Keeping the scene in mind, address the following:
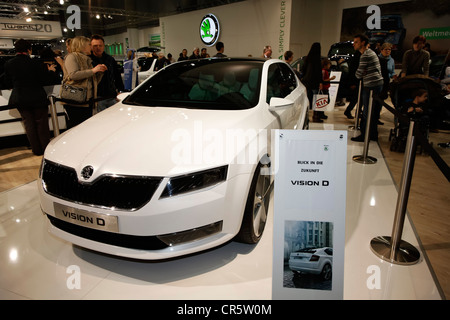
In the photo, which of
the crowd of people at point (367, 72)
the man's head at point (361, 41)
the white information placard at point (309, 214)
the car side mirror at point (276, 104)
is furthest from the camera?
the man's head at point (361, 41)

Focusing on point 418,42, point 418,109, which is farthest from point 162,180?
point 418,42

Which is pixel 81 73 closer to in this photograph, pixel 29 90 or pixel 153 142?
pixel 29 90

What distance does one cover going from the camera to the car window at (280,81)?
2.76 metres

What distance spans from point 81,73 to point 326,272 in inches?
133

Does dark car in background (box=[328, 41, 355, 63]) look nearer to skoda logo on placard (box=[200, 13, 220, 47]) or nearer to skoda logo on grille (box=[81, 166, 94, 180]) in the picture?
skoda logo on placard (box=[200, 13, 220, 47])

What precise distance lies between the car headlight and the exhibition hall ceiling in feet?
44.6

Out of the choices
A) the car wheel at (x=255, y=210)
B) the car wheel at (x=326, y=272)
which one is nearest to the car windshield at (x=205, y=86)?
the car wheel at (x=255, y=210)

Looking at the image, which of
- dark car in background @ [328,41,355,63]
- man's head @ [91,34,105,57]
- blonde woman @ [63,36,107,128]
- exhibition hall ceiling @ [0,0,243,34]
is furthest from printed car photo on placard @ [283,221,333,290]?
exhibition hall ceiling @ [0,0,243,34]

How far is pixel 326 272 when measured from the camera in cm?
136

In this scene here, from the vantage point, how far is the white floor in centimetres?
183

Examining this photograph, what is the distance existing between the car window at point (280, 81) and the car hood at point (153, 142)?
61 centimetres

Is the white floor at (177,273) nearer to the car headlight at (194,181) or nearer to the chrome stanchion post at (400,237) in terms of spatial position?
the chrome stanchion post at (400,237)

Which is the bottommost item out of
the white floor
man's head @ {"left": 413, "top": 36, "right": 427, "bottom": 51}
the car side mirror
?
the white floor

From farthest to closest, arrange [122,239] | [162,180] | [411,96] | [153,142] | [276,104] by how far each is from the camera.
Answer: [411,96]
[276,104]
[153,142]
[122,239]
[162,180]
